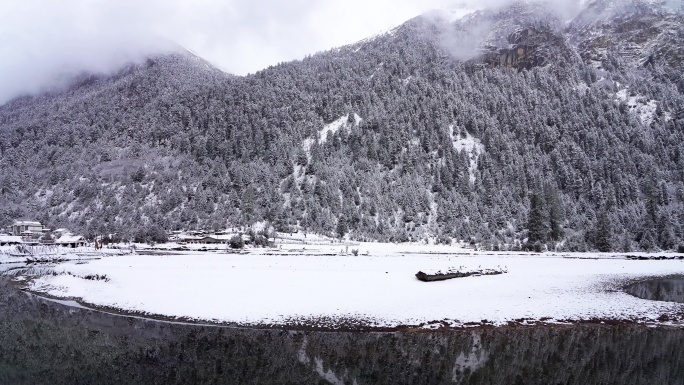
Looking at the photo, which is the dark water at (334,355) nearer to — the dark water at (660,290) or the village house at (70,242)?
the dark water at (660,290)

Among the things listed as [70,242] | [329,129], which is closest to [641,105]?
[329,129]

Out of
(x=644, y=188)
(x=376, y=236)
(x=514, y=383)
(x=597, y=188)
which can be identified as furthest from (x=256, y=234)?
(x=644, y=188)

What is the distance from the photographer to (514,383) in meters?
16.8

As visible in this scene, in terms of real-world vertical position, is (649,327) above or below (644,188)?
below

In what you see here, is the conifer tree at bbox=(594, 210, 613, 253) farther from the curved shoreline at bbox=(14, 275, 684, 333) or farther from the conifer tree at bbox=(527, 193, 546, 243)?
the curved shoreline at bbox=(14, 275, 684, 333)

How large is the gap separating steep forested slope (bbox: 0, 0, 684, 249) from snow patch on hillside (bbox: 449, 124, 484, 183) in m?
0.70

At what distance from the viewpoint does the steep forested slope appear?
124625 millimetres

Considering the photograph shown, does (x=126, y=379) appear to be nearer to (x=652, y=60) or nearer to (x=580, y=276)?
(x=580, y=276)

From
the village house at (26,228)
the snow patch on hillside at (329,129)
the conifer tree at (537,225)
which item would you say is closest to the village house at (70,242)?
the village house at (26,228)

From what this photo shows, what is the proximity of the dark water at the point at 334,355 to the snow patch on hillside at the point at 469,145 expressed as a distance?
13202 cm

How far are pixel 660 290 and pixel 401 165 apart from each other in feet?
377

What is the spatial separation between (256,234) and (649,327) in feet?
296

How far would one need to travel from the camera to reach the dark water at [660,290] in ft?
117

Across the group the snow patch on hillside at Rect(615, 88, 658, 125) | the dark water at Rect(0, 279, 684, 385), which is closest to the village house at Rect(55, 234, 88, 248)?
the dark water at Rect(0, 279, 684, 385)
